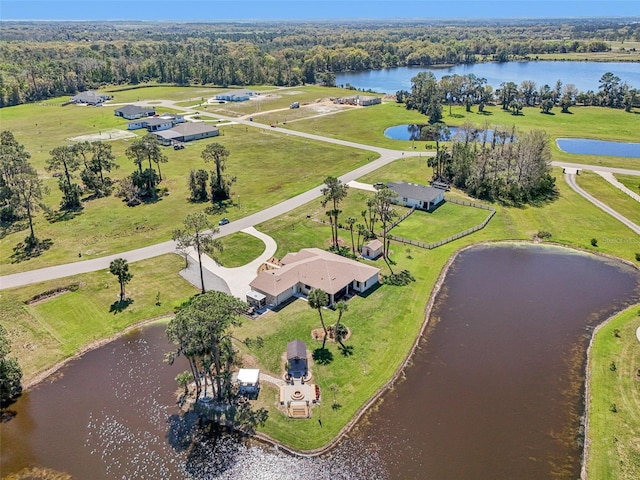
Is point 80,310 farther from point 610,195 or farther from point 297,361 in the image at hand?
point 610,195

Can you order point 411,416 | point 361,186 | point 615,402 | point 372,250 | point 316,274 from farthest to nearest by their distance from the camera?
point 361,186, point 372,250, point 316,274, point 615,402, point 411,416

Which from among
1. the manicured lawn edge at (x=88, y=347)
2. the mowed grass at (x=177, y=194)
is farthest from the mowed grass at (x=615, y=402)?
the mowed grass at (x=177, y=194)

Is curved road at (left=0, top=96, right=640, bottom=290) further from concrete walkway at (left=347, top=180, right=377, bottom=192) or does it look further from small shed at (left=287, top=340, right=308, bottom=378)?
small shed at (left=287, top=340, right=308, bottom=378)

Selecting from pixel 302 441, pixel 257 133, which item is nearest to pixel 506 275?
pixel 302 441

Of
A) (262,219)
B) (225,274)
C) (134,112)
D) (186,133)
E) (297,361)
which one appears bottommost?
(297,361)

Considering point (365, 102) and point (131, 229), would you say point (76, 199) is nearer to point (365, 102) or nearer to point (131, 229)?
point (131, 229)

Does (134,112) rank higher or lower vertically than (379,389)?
higher

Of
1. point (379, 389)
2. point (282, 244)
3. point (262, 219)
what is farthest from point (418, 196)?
point (379, 389)

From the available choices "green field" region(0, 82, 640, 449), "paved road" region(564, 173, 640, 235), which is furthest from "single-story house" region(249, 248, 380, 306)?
"paved road" region(564, 173, 640, 235)
